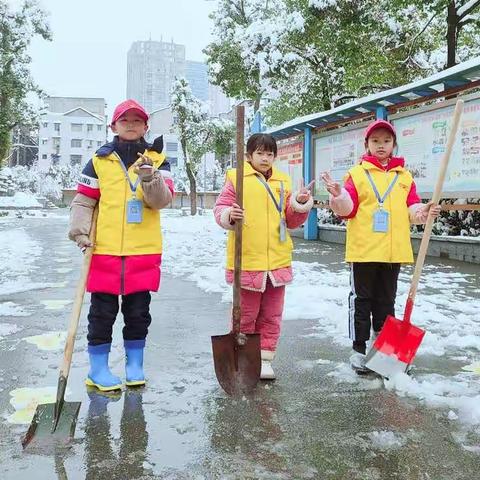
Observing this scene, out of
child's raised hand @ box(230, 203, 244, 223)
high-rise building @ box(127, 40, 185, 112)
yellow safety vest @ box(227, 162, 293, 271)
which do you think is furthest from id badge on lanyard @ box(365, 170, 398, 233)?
high-rise building @ box(127, 40, 185, 112)

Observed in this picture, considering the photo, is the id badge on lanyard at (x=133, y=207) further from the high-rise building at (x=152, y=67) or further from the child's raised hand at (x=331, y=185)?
the high-rise building at (x=152, y=67)

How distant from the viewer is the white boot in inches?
131

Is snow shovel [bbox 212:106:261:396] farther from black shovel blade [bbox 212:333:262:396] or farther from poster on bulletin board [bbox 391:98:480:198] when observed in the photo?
poster on bulletin board [bbox 391:98:480:198]

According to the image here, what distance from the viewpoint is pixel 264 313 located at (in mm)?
3512

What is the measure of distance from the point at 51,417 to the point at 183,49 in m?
114

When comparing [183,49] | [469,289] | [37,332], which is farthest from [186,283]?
[183,49]

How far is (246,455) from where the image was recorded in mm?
2354

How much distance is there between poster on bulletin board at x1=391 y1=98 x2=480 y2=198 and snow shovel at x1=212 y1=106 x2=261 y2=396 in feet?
17.7

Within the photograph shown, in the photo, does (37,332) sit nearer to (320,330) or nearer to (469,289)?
(320,330)

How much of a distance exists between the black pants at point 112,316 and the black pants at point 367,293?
134 centimetres

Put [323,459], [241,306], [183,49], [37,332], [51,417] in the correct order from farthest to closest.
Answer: [183,49] < [37,332] < [241,306] < [51,417] < [323,459]

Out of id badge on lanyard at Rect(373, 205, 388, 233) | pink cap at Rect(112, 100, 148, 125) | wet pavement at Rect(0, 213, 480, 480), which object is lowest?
wet pavement at Rect(0, 213, 480, 480)

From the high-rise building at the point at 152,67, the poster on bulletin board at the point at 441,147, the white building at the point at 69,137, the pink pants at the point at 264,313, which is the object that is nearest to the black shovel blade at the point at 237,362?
the pink pants at the point at 264,313

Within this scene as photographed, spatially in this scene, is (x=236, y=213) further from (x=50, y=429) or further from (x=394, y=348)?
(x=50, y=429)
